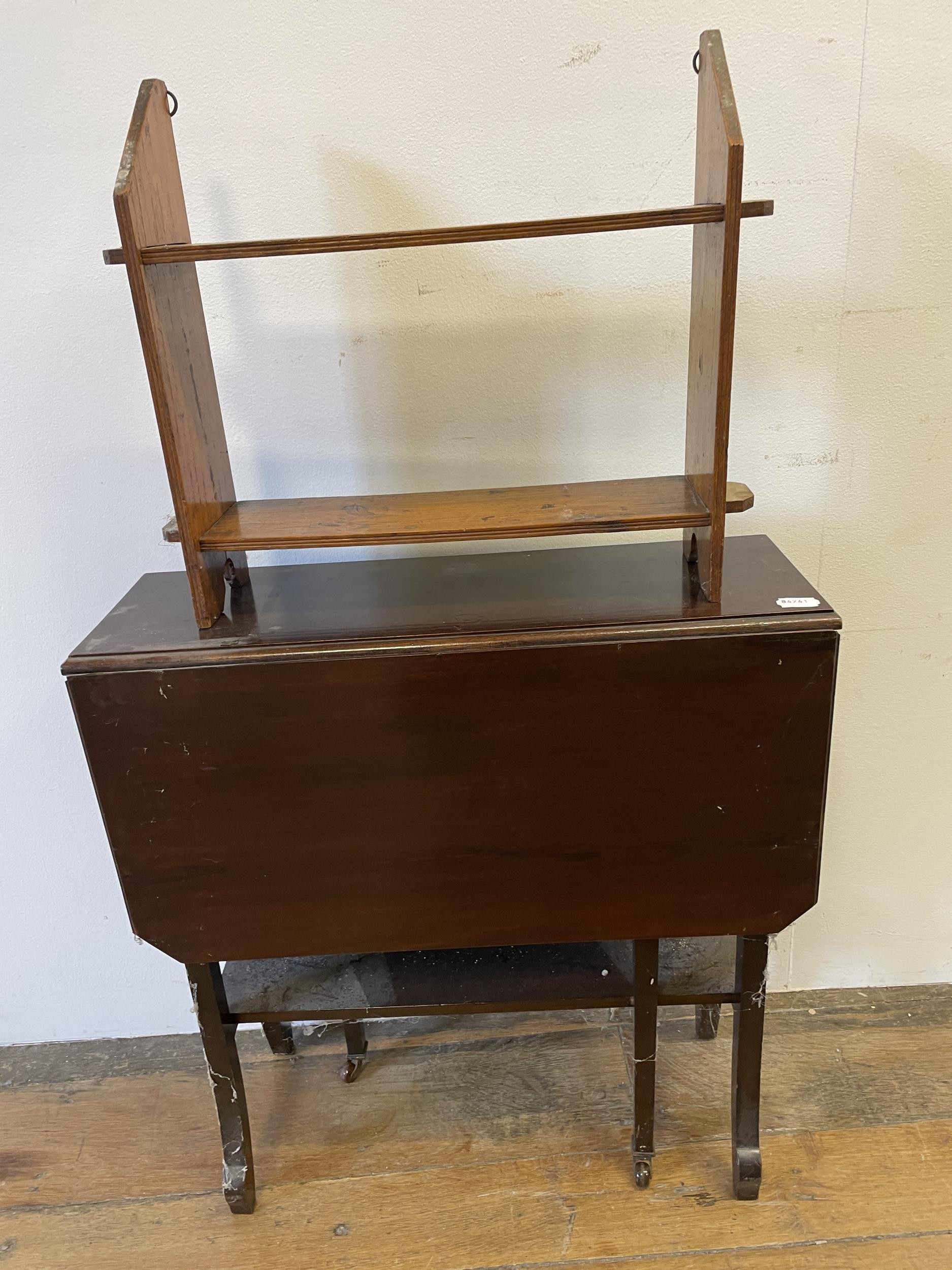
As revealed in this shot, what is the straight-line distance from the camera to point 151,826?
117cm

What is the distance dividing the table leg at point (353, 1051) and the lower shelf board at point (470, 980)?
0.27m

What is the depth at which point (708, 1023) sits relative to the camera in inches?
66.5

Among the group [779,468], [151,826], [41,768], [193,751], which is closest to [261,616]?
[193,751]

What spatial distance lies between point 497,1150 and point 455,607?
3.14ft

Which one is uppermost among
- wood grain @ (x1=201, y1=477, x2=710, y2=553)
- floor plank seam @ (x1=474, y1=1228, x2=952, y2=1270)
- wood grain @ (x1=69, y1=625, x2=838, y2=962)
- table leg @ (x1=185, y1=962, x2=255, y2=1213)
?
wood grain @ (x1=201, y1=477, x2=710, y2=553)

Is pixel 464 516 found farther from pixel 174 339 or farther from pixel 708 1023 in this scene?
pixel 708 1023

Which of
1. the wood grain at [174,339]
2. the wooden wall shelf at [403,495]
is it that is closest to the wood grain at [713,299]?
the wooden wall shelf at [403,495]

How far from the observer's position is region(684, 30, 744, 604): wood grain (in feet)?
3.22

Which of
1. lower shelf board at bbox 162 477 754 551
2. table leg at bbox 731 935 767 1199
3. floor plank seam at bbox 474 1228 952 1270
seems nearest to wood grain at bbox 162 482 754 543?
→ lower shelf board at bbox 162 477 754 551

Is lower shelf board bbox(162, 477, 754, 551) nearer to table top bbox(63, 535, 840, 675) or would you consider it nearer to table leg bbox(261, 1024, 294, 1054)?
table top bbox(63, 535, 840, 675)

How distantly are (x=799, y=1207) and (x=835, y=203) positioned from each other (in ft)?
4.98

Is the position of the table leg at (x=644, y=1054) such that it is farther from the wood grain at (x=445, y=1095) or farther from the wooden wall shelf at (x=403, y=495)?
the wooden wall shelf at (x=403, y=495)

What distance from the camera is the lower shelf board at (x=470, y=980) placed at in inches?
52.9

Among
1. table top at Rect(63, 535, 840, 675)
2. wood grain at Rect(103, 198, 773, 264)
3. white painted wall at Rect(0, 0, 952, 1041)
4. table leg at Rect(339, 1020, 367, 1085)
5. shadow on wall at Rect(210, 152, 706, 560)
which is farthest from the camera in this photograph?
table leg at Rect(339, 1020, 367, 1085)
